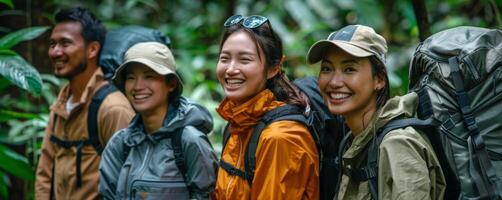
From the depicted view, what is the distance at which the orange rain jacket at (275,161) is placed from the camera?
2.92 m

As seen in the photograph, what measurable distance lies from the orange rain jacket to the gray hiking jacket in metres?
0.38

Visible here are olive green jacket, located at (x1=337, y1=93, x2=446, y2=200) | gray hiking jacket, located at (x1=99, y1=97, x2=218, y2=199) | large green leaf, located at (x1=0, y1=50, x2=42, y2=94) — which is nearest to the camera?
olive green jacket, located at (x1=337, y1=93, x2=446, y2=200)

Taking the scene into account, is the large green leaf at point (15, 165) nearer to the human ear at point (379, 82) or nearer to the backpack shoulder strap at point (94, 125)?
the backpack shoulder strap at point (94, 125)

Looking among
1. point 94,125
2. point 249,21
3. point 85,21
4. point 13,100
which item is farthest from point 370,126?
point 13,100

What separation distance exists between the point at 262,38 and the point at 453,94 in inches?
43.2

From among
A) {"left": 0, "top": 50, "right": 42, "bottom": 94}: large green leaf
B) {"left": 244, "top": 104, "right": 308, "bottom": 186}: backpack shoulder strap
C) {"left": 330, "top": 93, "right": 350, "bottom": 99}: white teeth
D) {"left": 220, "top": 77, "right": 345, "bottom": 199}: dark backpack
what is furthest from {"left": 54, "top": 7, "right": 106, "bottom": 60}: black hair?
{"left": 330, "top": 93, "right": 350, "bottom": 99}: white teeth

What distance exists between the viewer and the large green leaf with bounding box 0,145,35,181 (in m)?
4.84

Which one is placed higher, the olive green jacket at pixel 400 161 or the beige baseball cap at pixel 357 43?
the beige baseball cap at pixel 357 43

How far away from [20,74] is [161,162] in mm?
1603

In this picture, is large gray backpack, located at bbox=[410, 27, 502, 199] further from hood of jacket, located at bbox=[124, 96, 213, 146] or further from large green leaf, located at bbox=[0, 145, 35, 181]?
large green leaf, located at bbox=[0, 145, 35, 181]

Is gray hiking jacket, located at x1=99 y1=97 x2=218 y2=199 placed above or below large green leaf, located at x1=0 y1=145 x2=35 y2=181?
above

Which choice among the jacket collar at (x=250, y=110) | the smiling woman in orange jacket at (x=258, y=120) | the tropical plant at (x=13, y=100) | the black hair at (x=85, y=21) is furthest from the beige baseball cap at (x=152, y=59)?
the black hair at (x=85, y=21)

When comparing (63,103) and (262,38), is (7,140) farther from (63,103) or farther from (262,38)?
(262,38)

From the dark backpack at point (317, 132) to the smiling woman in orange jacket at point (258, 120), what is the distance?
36 millimetres
